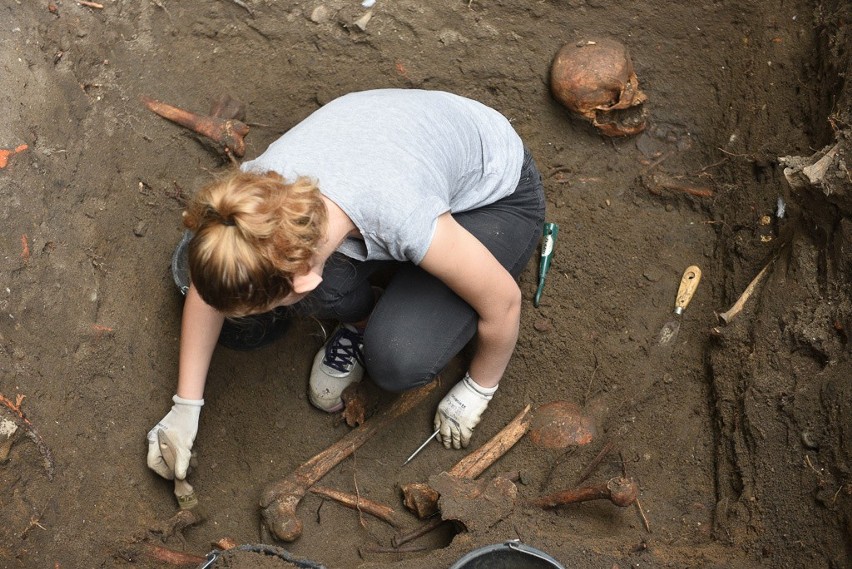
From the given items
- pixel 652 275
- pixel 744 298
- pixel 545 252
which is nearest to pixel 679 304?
pixel 652 275

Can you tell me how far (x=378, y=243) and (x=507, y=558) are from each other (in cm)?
98

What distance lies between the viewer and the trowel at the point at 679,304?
289cm

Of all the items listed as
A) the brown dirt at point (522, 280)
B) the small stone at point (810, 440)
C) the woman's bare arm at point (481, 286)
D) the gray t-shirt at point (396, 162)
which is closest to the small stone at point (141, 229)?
the brown dirt at point (522, 280)

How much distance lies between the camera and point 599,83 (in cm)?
296

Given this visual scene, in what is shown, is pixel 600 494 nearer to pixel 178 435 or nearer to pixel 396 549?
pixel 396 549

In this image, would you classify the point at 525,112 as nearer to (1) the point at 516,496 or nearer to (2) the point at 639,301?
(2) the point at 639,301

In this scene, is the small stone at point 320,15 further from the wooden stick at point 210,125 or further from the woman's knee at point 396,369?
the woman's knee at point 396,369

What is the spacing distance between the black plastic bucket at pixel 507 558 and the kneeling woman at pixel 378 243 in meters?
0.61

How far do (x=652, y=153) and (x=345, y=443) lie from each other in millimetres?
1680

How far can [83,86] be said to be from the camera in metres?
2.65

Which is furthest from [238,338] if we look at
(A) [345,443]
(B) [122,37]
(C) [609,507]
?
(C) [609,507]

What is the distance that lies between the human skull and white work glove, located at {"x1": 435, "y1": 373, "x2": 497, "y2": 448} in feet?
3.82

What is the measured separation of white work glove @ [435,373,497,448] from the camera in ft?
9.02

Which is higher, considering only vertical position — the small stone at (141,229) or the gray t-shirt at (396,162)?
the gray t-shirt at (396,162)
